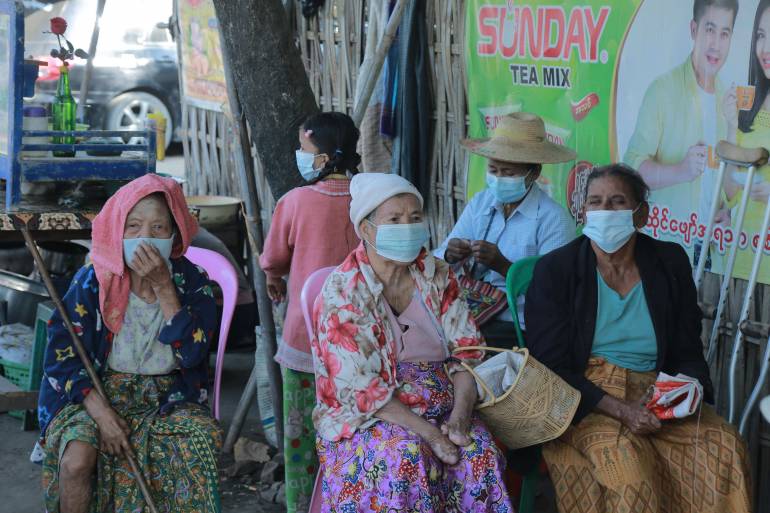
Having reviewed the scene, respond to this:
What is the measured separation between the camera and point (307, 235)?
3965 millimetres

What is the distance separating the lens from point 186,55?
8.05 meters

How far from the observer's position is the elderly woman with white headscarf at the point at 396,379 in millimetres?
3150

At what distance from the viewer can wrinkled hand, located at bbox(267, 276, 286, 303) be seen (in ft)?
14.0

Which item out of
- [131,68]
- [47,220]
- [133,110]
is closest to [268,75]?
[47,220]

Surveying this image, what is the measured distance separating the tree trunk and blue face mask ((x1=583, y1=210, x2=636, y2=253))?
130cm

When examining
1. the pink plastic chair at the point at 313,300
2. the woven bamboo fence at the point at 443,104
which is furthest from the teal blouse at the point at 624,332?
the pink plastic chair at the point at 313,300

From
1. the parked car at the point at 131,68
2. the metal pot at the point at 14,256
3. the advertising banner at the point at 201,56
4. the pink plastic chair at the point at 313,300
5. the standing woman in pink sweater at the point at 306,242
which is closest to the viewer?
the pink plastic chair at the point at 313,300

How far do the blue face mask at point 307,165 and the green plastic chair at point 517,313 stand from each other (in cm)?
85

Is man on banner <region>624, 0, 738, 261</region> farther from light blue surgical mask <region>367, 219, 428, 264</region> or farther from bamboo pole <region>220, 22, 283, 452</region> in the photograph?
bamboo pole <region>220, 22, 283, 452</region>

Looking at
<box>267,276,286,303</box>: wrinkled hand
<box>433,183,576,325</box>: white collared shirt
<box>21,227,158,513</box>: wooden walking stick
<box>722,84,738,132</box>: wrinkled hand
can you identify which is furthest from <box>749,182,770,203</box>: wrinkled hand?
<box>21,227,158,513</box>: wooden walking stick

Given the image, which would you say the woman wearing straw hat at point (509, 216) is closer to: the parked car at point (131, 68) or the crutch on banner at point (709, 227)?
the crutch on banner at point (709, 227)

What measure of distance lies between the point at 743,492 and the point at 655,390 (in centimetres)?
42

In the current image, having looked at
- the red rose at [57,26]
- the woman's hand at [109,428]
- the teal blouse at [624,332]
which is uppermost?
the red rose at [57,26]

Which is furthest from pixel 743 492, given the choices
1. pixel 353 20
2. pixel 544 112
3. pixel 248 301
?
pixel 353 20
